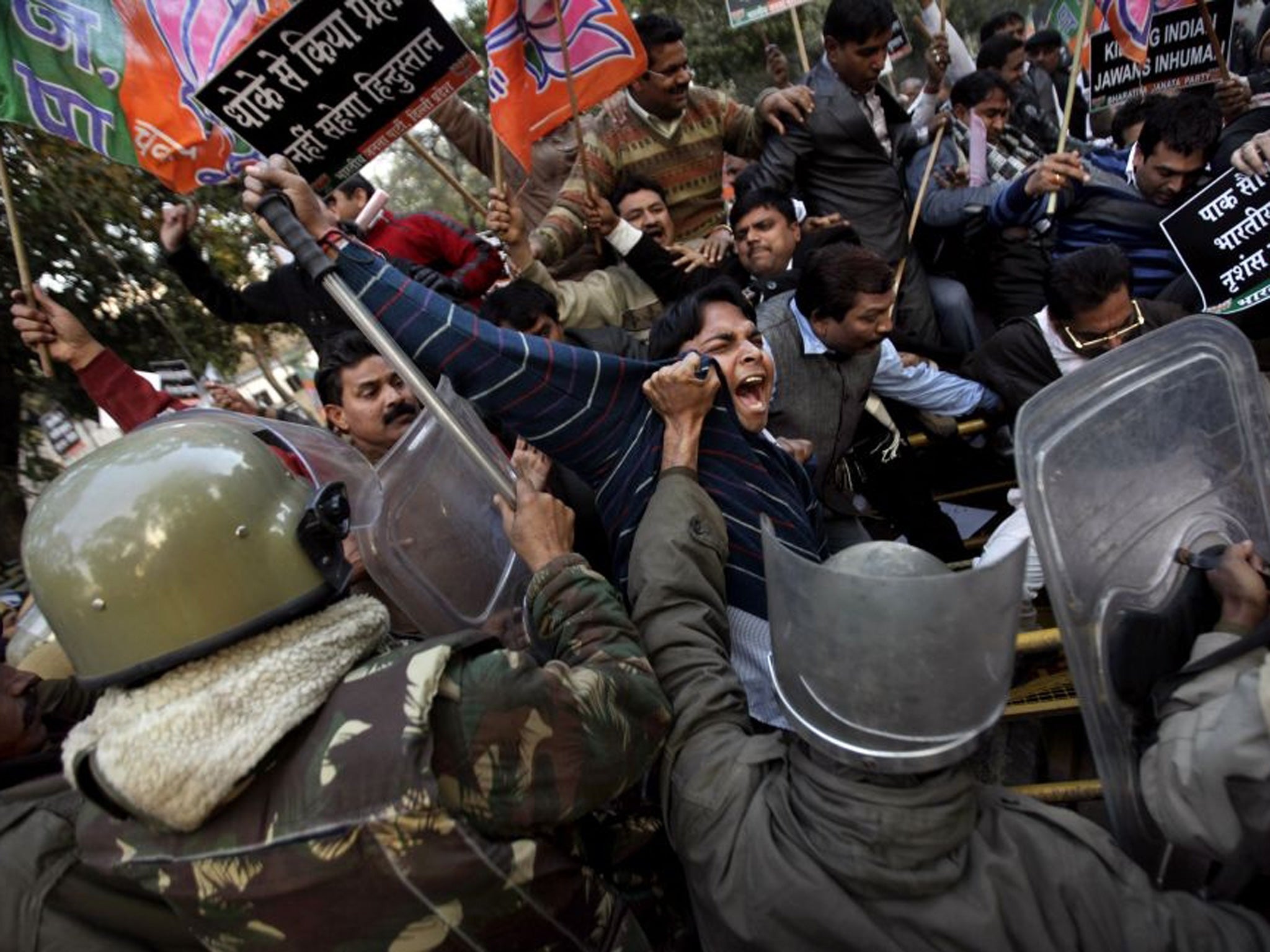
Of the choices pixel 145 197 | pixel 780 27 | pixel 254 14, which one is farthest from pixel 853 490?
pixel 780 27

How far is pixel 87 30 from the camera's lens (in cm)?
314

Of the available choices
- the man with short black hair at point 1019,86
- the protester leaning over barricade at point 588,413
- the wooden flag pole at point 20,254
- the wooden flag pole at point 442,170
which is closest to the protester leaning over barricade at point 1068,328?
the protester leaning over barricade at point 588,413

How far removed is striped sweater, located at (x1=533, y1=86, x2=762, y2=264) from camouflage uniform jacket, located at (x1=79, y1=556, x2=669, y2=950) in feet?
9.67

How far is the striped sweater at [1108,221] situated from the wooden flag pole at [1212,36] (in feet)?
2.95

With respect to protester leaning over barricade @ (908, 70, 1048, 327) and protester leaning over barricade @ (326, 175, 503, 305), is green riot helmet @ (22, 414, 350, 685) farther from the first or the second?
protester leaning over barricade @ (908, 70, 1048, 327)

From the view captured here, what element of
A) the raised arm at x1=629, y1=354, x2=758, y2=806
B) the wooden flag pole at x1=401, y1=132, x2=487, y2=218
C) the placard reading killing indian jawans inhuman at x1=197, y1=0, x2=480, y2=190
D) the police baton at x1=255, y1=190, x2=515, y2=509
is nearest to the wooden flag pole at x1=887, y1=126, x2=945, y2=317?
the wooden flag pole at x1=401, y1=132, x2=487, y2=218

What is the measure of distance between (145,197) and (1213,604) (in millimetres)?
7879

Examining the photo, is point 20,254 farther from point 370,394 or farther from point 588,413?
point 588,413

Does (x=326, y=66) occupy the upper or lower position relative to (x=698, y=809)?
upper

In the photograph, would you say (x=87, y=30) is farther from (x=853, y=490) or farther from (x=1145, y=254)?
(x=1145, y=254)

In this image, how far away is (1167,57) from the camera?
4293mm

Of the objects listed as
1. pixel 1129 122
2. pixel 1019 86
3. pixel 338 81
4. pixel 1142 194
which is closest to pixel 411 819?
pixel 338 81

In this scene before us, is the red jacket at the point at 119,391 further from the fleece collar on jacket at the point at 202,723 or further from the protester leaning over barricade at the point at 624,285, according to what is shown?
the fleece collar on jacket at the point at 202,723

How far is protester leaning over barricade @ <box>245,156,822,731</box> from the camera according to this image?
1.89 metres
